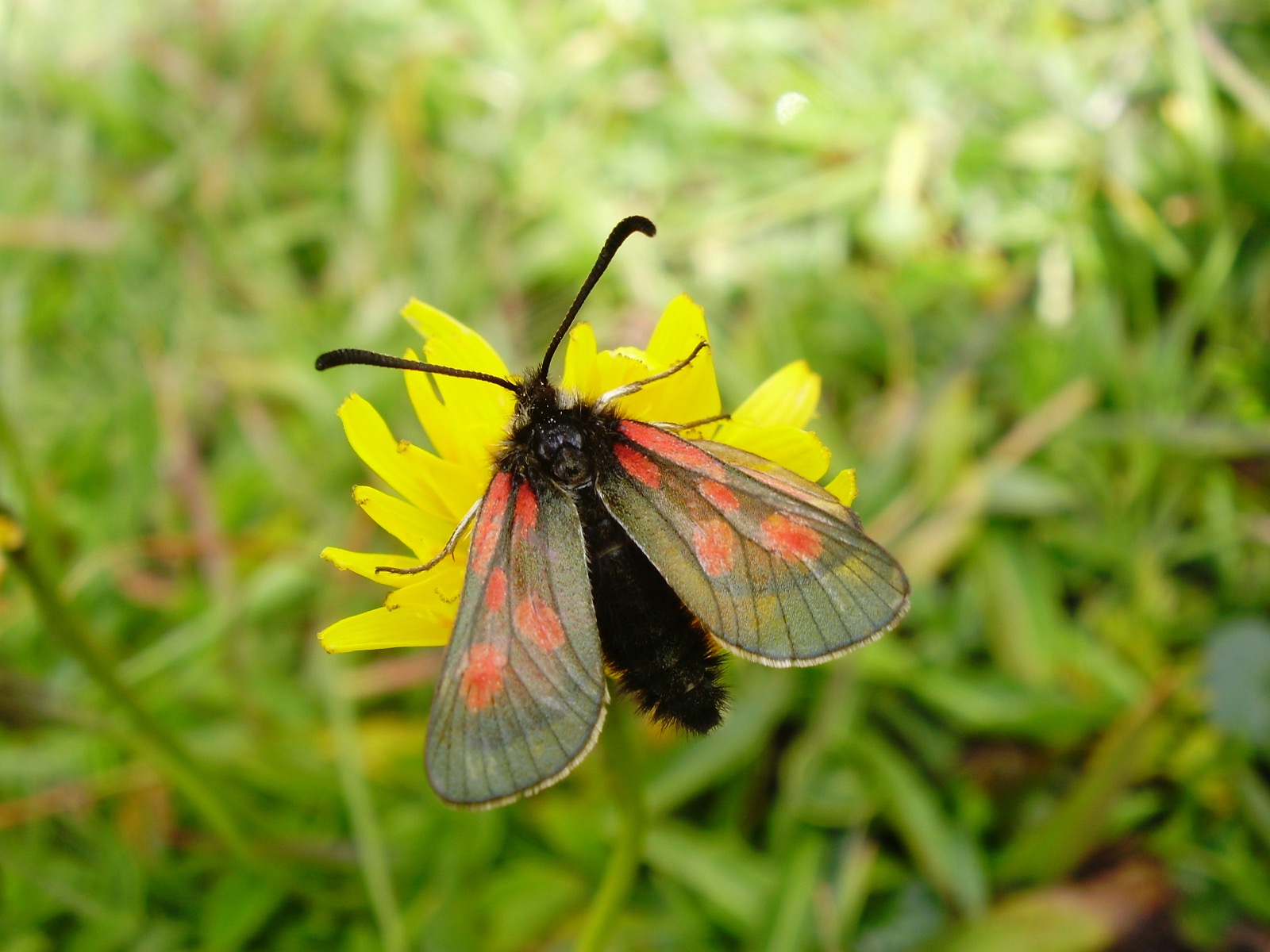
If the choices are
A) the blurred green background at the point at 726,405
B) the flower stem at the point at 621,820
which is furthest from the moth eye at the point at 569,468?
the blurred green background at the point at 726,405

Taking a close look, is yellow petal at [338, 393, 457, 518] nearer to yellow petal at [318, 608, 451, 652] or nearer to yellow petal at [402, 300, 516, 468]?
yellow petal at [402, 300, 516, 468]

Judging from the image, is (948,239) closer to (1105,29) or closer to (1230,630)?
(1105,29)

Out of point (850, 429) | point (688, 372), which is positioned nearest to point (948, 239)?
point (850, 429)

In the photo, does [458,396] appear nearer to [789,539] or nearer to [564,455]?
[564,455]

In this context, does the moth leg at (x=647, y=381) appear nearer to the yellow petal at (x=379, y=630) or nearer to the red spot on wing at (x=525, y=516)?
the red spot on wing at (x=525, y=516)

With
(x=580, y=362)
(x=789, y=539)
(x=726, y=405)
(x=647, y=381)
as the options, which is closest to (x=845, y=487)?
(x=789, y=539)

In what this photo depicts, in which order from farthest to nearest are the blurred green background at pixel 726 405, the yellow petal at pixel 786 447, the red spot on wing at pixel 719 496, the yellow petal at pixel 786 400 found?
the blurred green background at pixel 726 405
the yellow petal at pixel 786 400
the yellow petal at pixel 786 447
the red spot on wing at pixel 719 496

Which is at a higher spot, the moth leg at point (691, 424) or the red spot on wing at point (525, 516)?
the moth leg at point (691, 424)
